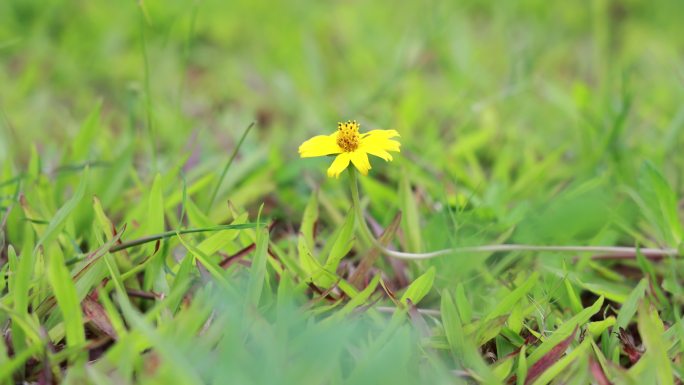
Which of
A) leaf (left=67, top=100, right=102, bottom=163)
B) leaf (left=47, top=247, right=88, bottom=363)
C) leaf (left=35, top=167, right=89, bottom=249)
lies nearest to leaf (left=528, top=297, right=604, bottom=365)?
leaf (left=47, top=247, right=88, bottom=363)

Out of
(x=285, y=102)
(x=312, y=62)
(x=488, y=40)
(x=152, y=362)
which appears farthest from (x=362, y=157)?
(x=488, y=40)

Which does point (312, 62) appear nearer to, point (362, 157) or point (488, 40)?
point (488, 40)

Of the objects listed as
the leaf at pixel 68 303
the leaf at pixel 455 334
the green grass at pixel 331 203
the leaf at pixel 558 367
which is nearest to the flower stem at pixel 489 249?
the green grass at pixel 331 203

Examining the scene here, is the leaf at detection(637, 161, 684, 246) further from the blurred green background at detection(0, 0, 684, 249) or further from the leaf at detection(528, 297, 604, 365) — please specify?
the leaf at detection(528, 297, 604, 365)

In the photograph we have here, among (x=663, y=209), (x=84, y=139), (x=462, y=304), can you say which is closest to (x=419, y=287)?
(x=462, y=304)

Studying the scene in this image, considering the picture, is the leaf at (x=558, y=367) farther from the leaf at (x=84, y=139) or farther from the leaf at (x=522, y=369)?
the leaf at (x=84, y=139)

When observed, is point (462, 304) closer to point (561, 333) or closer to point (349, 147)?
point (561, 333)
